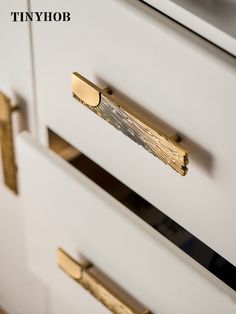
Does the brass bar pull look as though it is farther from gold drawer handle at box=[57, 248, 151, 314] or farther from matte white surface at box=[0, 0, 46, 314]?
gold drawer handle at box=[57, 248, 151, 314]

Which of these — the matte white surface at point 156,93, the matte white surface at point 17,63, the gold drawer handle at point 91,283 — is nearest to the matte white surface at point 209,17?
the matte white surface at point 156,93

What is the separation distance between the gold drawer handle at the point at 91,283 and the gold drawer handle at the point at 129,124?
6.8 inches

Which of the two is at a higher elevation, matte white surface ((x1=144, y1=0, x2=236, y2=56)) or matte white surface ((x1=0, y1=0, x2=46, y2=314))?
matte white surface ((x1=144, y1=0, x2=236, y2=56))

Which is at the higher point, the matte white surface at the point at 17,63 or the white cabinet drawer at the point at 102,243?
the matte white surface at the point at 17,63

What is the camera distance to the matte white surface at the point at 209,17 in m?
0.49

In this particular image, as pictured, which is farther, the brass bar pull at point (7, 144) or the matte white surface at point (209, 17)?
the brass bar pull at point (7, 144)

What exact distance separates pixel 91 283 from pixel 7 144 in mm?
180

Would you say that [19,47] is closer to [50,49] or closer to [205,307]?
[50,49]

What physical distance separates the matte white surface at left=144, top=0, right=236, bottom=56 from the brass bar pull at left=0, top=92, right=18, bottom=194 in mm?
245

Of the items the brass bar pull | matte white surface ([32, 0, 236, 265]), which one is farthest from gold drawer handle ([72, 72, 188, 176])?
the brass bar pull

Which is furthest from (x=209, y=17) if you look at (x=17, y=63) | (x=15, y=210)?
(x=15, y=210)

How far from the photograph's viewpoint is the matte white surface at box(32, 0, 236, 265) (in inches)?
20.2

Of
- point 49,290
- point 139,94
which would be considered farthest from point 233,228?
point 49,290

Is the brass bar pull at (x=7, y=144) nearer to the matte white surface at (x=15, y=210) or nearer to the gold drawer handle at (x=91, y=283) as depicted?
the matte white surface at (x=15, y=210)
